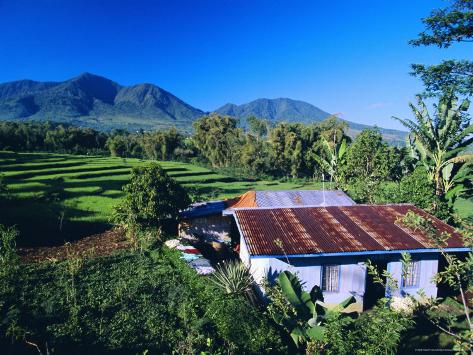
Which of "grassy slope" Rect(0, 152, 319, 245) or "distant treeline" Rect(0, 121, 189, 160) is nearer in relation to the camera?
"grassy slope" Rect(0, 152, 319, 245)

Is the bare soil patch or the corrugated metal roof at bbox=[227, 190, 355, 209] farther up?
the corrugated metal roof at bbox=[227, 190, 355, 209]

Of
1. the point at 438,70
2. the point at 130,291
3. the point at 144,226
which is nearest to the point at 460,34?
the point at 438,70

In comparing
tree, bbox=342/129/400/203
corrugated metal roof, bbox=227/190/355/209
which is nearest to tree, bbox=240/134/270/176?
tree, bbox=342/129/400/203

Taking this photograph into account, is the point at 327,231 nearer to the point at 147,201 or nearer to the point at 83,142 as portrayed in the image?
the point at 147,201

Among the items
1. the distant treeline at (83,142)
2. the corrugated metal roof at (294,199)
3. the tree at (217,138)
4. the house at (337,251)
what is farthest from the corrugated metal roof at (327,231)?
the distant treeline at (83,142)

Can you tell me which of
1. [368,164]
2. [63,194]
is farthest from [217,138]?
[368,164]

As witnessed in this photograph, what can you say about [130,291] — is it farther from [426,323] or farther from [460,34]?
[460,34]

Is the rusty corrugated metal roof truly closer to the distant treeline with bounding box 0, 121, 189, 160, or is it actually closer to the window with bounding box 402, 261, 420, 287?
the window with bounding box 402, 261, 420, 287
